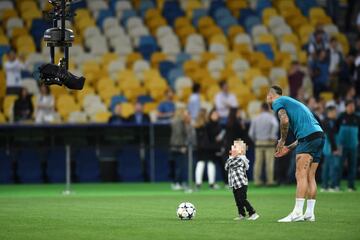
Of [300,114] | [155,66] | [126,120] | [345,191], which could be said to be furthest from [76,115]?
[300,114]

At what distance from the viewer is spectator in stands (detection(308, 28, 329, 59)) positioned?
38062 millimetres

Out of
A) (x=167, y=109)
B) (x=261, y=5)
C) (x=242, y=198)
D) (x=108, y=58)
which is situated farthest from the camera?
(x=261, y=5)

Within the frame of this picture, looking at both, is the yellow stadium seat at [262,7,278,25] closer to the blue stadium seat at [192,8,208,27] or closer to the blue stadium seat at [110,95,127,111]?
the blue stadium seat at [192,8,208,27]

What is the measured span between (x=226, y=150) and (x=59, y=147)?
5228mm

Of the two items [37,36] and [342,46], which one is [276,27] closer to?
[342,46]

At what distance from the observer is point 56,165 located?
35.1m

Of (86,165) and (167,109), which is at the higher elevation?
(167,109)

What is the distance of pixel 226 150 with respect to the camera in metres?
32.8

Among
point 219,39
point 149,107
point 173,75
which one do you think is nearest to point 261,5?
point 219,39

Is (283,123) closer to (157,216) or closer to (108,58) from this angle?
(157,216)

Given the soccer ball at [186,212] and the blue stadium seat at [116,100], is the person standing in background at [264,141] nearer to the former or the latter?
the blue stadium seat at [116,100]

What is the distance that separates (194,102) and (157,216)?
1538cm

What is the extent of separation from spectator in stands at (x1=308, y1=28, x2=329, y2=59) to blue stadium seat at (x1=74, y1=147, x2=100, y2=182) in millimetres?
9058

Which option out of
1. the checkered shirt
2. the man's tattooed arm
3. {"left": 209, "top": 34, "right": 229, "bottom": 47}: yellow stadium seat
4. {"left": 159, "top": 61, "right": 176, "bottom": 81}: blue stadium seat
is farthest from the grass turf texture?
{"left": 209, "top": 34, "right": 229, "bottom": 47}: yellow stadium seat
